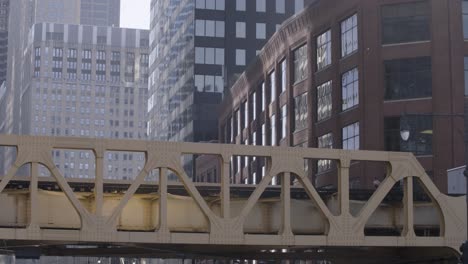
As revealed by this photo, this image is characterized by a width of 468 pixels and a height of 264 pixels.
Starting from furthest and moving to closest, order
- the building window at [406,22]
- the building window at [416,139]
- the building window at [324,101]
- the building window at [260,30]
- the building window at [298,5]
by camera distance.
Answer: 1. the building window at [298,5]
2. the building window at [260,30]
3. the building window at [324,101]
4. the building window at [406,22]
5. the building window at [416,139]

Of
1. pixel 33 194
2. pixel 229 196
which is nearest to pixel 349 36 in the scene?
pixel 229 196

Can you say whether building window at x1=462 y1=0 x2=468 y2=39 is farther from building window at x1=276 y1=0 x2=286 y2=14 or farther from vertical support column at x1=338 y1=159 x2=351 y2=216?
building window at x1=276 y1=0 x2=286 y2=14

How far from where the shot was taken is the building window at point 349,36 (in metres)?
57.5

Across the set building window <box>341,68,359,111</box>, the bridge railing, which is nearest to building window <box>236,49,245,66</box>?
building window <box>341,68,359,111</box>

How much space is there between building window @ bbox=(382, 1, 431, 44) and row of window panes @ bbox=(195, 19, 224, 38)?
6686 centimetres

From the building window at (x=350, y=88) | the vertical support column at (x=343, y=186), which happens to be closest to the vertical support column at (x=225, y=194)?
the vertical support column at (x=343, y=186)

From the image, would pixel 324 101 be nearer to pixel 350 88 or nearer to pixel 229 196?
pixel 350 88

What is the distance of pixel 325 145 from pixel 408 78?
10.1 metres

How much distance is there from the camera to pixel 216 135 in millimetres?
117812

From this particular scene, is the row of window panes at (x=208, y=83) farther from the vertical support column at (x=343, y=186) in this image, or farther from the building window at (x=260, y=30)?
the vertical support column at (x=343, y=186)

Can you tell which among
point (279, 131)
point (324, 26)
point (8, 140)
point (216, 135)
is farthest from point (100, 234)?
point (216, 135)

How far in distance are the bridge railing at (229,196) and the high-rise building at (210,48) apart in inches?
3566

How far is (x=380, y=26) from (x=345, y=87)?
5414mm

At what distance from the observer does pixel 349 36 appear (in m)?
58.5
